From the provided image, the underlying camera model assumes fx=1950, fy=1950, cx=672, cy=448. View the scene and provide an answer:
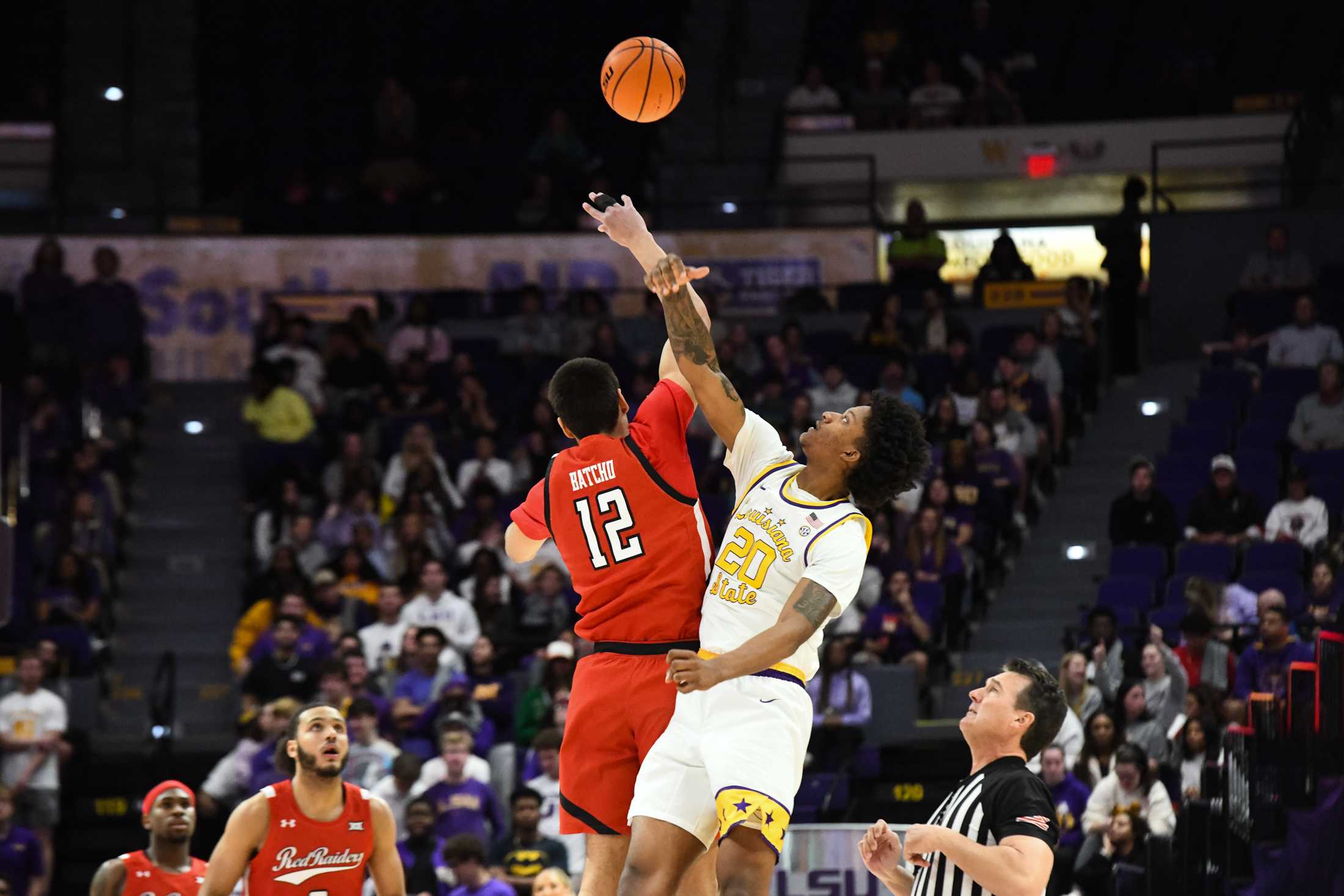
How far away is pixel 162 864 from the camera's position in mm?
8953

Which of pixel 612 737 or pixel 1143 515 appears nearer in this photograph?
pixel 612 737

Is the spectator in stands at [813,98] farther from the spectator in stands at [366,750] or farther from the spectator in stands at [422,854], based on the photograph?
the spectator in stands at [422,854]

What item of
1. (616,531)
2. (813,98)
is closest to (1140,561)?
(813,98)

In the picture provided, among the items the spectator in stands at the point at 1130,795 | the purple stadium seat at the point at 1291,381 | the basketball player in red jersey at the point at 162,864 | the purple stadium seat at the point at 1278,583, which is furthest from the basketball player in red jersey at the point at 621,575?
the purple stadium seat at the point at 1291,381

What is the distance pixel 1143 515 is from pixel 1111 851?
4363mm

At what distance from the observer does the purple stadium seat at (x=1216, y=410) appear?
16578mm

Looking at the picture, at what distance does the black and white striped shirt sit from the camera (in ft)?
17.5

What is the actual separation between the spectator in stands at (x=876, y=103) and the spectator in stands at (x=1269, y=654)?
10.7 meters

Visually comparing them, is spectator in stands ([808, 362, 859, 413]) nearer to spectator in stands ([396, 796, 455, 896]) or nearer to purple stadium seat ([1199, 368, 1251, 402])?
purple stadium seat ([1199, 368, 1251, 402])

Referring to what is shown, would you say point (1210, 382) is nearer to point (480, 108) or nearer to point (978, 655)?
point (978, 655)

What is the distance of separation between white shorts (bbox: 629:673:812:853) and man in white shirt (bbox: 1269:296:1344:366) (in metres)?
12.1

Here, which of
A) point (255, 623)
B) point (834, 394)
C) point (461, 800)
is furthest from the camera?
point (834, 394)

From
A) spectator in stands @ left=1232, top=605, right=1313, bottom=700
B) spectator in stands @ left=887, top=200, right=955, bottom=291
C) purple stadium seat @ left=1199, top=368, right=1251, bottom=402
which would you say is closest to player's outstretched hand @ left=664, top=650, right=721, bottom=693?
spectator in stands @ left=1232, top=605, right=1313, bottom=700

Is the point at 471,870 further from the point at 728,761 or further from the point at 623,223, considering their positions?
the point at 623,223
